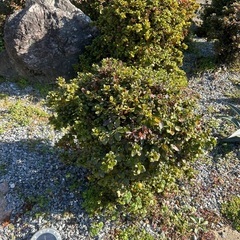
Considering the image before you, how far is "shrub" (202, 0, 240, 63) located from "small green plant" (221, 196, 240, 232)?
3241mm

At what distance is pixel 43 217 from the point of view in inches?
150

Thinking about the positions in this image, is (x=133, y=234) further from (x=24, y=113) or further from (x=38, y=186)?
(x=24, y=113)

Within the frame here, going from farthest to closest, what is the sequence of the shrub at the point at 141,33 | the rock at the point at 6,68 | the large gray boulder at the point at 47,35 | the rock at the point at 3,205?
the rock at the point at 6,68
the large gray boulder at the point at 47,35
the shrub at the point at 141,33
the rock at the point at 3,205

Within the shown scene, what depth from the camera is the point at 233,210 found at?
4125 mm

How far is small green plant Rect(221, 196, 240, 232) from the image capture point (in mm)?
4031

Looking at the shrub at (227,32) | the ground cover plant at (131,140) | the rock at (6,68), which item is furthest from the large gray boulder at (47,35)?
the shrub at (227,32)

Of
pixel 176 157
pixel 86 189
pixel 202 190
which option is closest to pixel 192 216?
pixel 202 190

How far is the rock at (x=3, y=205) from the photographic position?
3.85 m

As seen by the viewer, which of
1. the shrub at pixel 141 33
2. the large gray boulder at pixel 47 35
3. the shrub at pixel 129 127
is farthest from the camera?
the large gray boulder at pixel 47 35

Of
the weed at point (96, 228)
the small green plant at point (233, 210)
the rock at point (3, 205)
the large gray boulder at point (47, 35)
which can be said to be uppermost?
the large gray boulder at point (47, 35)

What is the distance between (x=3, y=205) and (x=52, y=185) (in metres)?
0.65

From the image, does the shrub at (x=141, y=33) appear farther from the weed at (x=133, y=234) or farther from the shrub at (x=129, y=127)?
the weed at (x=133, y=234)

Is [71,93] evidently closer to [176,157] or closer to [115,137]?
[115,137]

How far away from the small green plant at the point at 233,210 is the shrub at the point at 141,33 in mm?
2458
